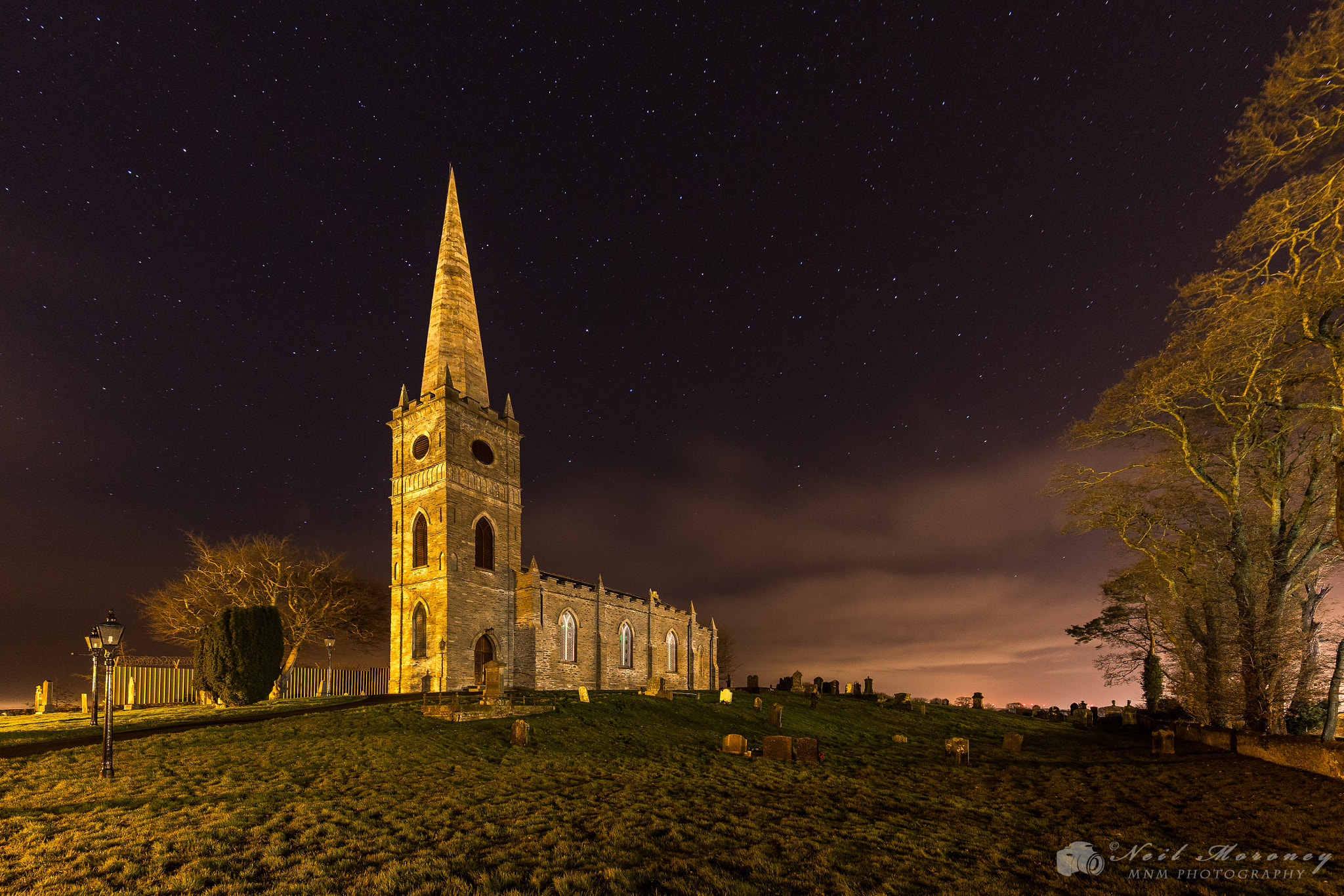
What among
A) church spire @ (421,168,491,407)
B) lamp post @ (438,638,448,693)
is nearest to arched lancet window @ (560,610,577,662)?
lamp post @ (438,638,448,693)

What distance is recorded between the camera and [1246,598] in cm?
1667

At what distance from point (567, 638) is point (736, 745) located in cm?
2577

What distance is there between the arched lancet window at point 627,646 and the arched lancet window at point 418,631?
15.7 metres

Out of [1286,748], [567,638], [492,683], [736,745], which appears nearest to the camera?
[1286,748]

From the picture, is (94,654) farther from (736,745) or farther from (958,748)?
(958,748)

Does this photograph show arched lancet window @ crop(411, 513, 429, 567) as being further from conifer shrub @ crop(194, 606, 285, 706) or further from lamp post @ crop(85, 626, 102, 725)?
lamp post @ crop(85, 626, 102, 725)

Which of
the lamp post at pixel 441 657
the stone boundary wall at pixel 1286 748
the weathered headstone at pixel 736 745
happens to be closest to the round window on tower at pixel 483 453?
the lamp post at pixel 441 657

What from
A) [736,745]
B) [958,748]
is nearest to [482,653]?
[736,745]

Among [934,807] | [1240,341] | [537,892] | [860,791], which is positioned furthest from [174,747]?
[1240,341]

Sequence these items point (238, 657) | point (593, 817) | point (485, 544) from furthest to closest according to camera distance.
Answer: point (485, 544), point (238, 657), point (593, 817)

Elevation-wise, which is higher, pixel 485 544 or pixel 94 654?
pixel 485 544

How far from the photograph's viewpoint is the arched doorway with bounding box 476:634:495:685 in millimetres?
34013

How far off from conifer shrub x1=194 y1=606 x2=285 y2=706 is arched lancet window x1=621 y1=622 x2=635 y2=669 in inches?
934

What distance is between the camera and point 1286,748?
47.4 ft
